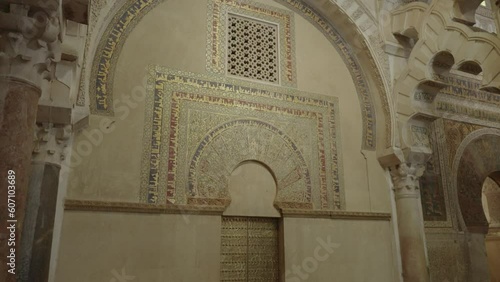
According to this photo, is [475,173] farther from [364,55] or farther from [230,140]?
[230,140]

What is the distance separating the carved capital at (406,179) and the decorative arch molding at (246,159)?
1369 mm

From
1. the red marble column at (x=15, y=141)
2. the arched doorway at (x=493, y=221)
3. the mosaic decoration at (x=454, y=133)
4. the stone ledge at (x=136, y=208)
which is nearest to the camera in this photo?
the red marble column at (x=15, y=141)

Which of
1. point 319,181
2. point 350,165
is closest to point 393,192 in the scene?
point 350,165

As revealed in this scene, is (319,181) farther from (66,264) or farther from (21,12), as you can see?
(21,12)

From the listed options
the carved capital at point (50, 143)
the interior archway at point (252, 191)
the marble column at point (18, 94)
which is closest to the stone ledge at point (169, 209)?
the interior archway at point (252, 191)

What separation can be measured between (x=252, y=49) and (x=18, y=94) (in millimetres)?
3316

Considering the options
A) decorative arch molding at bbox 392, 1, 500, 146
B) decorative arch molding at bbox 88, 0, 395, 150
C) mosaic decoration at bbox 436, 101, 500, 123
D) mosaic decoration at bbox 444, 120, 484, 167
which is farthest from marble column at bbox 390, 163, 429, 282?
mosaic decoration at bbox 436, 101, 500, 123

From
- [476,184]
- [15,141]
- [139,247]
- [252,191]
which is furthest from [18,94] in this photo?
[476,184]

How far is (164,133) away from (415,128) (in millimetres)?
3524

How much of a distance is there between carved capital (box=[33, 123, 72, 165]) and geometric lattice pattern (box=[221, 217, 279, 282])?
1.89m

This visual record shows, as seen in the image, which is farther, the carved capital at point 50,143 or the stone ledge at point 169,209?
the stone ledge at point 169,209

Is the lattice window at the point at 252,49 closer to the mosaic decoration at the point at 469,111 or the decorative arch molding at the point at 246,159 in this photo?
the decorative arch molding at the point at 246,159

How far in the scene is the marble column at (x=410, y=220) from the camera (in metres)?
5.34

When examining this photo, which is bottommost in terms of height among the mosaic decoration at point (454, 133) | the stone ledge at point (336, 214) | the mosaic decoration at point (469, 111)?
the stone ledge at point (336, 214)
